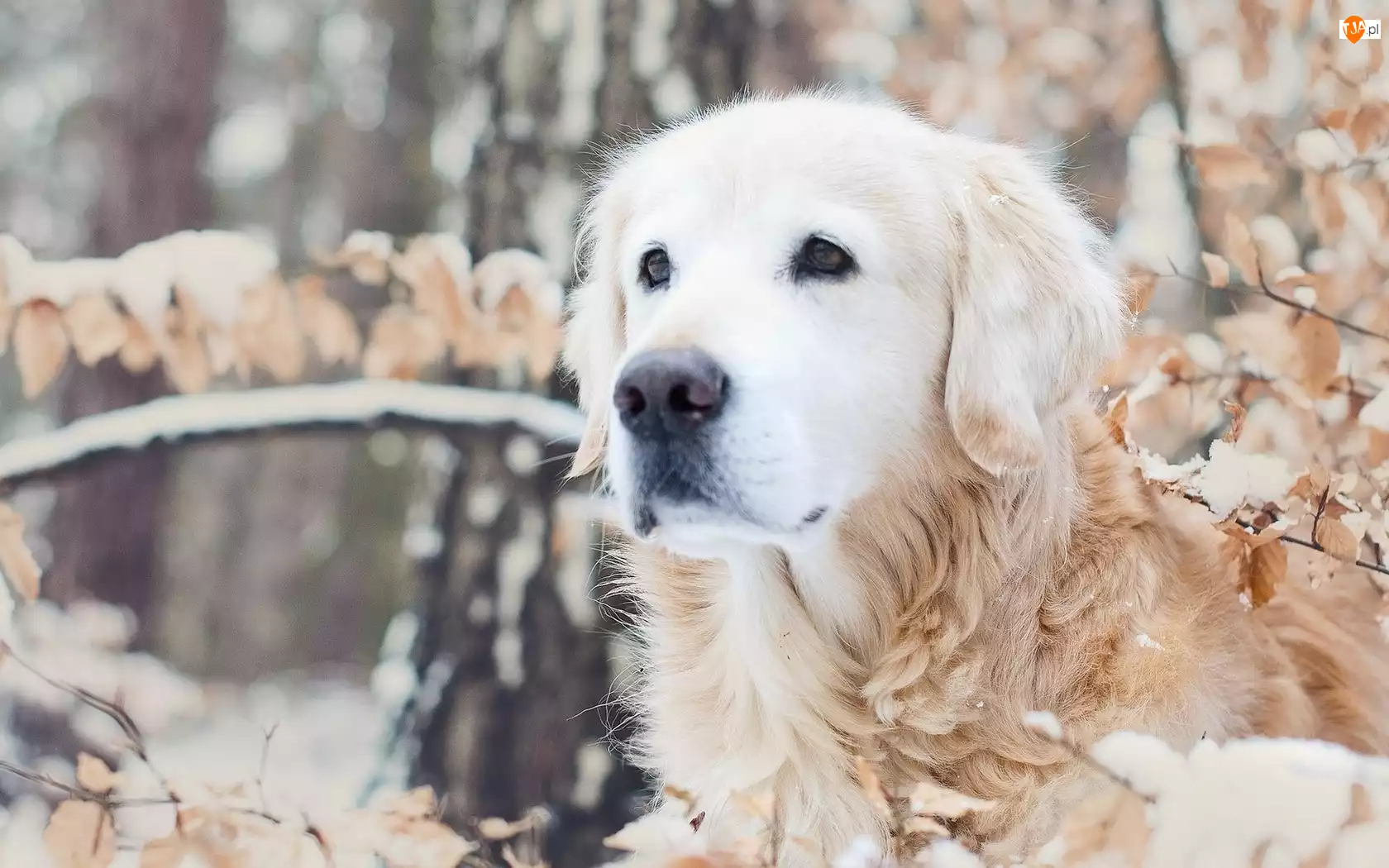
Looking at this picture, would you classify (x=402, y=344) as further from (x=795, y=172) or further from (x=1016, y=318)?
(x=1016, y=318)

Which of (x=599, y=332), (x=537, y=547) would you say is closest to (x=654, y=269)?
(x=599, y=332)

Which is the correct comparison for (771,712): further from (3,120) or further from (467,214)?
(3,120)

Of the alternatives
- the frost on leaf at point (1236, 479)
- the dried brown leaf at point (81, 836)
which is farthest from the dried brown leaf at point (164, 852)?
the frost on leaf at point (1236, 479)

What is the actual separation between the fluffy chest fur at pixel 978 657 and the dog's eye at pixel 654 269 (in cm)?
48

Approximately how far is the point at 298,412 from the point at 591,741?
3.77ft

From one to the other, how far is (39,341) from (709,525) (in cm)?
166

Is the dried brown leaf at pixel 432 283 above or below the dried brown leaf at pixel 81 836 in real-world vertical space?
above

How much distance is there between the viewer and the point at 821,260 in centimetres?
169

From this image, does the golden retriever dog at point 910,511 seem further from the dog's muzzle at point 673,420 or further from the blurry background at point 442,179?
the blurry background at point 442,179

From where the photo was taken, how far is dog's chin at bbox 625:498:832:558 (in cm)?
150

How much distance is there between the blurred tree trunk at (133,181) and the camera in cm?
419

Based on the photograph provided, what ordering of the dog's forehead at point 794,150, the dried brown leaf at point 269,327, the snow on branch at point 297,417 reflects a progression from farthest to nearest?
the snow on branch at point 297,417 → the dried brown leaf at point 269,327 → the dog's forehead at point 794,150

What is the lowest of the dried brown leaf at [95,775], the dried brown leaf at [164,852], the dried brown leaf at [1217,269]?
the dried brown leaf at [164,852]

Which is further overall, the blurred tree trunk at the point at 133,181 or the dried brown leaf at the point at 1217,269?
the blurred tree trunk at the point at 133,181
